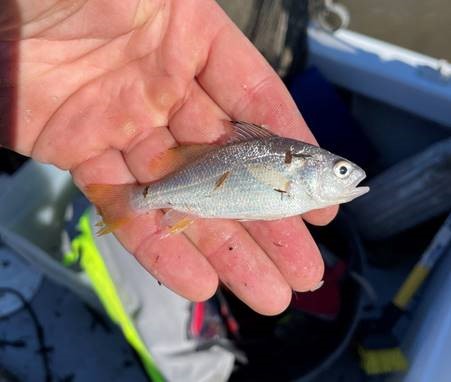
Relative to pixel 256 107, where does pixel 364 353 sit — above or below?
below

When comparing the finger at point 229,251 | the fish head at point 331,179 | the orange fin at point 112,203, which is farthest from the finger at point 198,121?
the fish head at point 331,179

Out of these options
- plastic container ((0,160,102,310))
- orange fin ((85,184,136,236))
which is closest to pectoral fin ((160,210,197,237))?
orange fin ((85,184,136,236))

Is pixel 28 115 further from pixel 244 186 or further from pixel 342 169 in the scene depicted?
pixel 342 169

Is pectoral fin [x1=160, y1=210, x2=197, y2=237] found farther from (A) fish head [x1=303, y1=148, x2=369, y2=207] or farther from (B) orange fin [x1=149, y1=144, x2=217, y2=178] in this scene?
(A) fish head [x1=303, y1=148, x2=369, y2=207]

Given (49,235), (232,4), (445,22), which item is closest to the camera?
(232,4)

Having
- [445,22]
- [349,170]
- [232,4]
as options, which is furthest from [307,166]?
[445,22]

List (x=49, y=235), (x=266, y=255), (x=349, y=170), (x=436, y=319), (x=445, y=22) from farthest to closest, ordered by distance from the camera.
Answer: (x=445, y=22) → (x=49, y=235) → (x=436, y=319) → (x=266, y=255) → (x=349, y=170)

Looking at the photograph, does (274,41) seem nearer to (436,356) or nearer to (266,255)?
(266,255)
